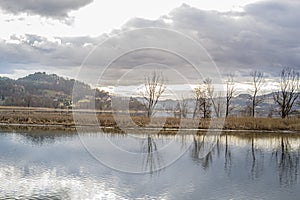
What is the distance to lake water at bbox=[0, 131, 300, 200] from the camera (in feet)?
30.7

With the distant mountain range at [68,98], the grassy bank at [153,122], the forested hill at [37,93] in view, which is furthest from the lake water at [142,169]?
the forested hill at [37,93]

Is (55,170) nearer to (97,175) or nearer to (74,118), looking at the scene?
(97,175)

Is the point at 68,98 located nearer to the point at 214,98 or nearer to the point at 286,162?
the point at 214,98

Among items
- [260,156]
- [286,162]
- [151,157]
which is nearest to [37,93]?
[151,157]

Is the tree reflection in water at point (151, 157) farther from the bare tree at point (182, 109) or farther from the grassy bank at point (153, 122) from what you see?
the bare tree at point (182, 109)

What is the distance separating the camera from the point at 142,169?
490 inches

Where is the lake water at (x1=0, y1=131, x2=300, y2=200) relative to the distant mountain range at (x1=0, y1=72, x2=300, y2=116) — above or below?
below

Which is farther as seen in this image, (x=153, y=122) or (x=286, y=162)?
(x=153, y=122)

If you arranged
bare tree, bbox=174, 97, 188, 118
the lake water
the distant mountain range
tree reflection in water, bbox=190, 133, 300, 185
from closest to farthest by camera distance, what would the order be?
the lake water
tree reflection in water, bbox=190, 133, 300, 185
the distant mountain range
bare tree, bbox=174, 97, 188, 118

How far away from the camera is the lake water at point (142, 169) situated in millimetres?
9352

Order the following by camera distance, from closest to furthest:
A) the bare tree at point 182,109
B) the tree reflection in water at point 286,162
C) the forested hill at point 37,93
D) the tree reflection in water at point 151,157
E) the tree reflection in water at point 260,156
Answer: the tree reflection in water at point 286,162 → the tree reflection in water at point 260,156 → the tree reflection in water at point 151,157 → the bare tree at point 182,109 → the forested hill at point 37,93

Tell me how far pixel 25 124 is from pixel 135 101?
866cm

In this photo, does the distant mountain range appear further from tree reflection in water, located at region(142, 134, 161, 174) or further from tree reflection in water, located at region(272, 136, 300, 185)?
tree reflection in water, located at region(272, 136, 300, 185)

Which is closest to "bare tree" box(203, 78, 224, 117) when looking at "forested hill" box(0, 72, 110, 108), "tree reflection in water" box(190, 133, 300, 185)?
"tree reflection in water" box(190, 133, 300, 185)
